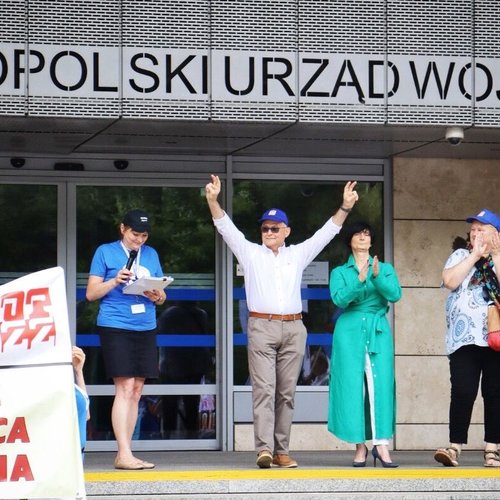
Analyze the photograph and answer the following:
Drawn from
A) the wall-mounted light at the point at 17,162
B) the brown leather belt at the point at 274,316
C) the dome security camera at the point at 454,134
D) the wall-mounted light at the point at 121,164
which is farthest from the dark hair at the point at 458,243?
the wall-mounted light at the point at 17,162

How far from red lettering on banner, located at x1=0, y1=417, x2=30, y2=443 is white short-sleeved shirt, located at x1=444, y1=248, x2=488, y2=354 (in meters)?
5.02

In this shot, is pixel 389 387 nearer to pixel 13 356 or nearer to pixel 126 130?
pixel 126 130

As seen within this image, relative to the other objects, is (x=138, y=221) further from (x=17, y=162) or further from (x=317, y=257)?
(x=317, y=257)

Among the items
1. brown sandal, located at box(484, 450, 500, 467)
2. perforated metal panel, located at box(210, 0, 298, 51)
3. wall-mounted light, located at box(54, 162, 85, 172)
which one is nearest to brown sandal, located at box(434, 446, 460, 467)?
brown sandal, located at box(484, 450, 500, 467)

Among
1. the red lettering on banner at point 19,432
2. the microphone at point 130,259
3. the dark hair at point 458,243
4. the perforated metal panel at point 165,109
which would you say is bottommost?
the red lettering on banner at point 19,432

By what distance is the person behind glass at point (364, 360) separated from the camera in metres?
10.2

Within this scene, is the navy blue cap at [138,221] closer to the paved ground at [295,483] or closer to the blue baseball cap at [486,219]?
the paved ground at [295,483]

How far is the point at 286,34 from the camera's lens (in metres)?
11.2

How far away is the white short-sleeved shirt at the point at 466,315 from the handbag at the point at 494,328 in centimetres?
9

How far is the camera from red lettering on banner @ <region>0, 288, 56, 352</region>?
5.80 metres

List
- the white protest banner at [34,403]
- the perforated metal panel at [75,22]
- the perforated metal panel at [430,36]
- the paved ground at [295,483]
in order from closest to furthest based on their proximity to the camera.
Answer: the white protest banner at [34,403], the paved ground at [295,483], the perforated metal panel at [75,22], the perforated metal panel at [430,36]

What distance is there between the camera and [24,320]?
5820mm

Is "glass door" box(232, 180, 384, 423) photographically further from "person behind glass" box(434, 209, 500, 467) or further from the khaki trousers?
"person behind glass" box(434, 209, 500, 467)

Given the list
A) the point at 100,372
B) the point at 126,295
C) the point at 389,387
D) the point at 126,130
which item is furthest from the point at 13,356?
the point at 100,372
